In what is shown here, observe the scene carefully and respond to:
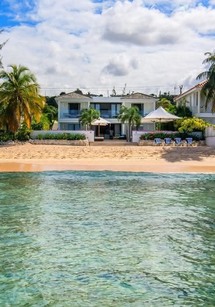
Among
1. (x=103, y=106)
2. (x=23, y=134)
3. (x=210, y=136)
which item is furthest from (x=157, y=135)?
(x=103, y=106)

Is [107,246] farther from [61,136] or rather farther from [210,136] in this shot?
[61,136]

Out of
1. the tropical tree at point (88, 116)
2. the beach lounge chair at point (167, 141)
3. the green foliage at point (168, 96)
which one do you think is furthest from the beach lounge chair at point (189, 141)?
the green foliage at point (168, 96)

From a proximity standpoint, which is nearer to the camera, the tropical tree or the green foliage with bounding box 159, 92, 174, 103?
the tropical tree

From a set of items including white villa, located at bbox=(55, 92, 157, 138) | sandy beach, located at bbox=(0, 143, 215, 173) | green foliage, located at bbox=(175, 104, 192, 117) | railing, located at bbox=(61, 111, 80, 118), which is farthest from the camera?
white villa, located at bbox=(55, 92, 157, 138)

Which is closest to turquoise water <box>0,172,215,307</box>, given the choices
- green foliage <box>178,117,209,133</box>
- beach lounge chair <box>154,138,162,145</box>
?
beach lounge chair <box>154,138,162,145</box>

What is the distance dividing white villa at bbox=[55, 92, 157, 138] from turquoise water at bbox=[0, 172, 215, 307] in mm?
29871

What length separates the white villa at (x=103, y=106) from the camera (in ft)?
166

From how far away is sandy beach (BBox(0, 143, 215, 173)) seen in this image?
95.5 feet

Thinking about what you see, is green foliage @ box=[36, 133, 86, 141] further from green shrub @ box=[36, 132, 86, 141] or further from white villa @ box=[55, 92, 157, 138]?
white villa @ box=[55, 92, 157, 138]

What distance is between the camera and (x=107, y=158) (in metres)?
32.6

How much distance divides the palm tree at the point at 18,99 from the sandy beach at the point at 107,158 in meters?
2.53

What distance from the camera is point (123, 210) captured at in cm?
1631

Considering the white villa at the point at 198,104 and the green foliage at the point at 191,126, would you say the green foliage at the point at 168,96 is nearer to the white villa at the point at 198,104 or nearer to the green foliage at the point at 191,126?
the white villa at the point at 198,104

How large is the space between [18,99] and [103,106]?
17.1 metres
